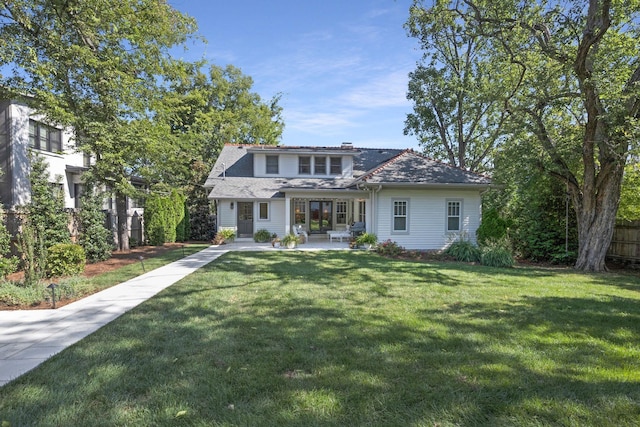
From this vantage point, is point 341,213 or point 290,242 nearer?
point 290,242

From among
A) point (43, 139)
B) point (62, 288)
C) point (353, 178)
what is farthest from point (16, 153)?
point (353, 178)

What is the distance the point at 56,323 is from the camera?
5020mm

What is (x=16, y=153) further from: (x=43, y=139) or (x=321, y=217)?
(x=321, y=217)

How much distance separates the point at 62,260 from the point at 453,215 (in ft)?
46.4

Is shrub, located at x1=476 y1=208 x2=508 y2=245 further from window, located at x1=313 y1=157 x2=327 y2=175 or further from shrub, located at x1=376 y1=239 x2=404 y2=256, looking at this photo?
window, located at x1=313 y1=157 x2=327 y2=175

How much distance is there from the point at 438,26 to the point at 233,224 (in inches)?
509

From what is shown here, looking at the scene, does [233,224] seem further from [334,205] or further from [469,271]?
[469,271]

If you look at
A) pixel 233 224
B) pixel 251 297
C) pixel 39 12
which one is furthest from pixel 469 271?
pixel 39 12

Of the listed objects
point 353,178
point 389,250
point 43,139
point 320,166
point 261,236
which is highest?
point 43,139

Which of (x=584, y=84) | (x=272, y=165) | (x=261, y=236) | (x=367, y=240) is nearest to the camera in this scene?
(x=584, y=84)

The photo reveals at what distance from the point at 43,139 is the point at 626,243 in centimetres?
2485

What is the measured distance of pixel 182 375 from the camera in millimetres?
3330

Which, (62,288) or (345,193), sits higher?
(345,193)

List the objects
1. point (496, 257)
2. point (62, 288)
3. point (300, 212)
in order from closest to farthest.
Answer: point (62, 288) → point (496, 257) → point (300, 212)
